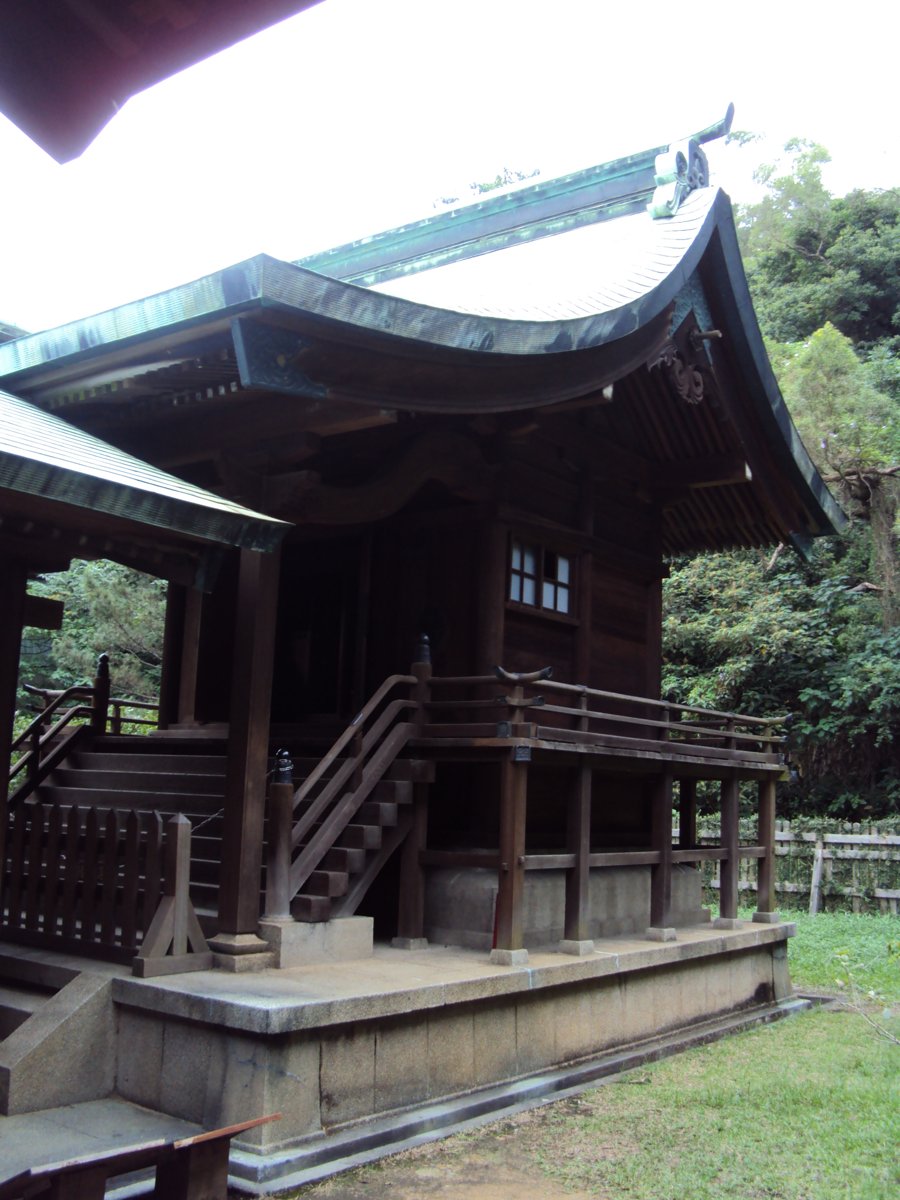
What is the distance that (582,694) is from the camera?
323 inches

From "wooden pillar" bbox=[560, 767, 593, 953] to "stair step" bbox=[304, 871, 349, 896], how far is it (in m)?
Result: 1.95

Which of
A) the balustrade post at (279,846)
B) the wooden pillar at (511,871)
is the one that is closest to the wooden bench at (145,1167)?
the balustrade post at (279,846)

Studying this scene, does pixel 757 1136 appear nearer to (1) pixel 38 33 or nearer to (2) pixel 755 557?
(1) pixel 38 33

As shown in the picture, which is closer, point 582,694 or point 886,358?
point 582,694

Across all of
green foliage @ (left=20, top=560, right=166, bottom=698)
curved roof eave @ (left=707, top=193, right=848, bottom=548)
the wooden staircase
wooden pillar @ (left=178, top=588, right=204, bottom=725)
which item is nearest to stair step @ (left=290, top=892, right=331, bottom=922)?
the wooden staircase

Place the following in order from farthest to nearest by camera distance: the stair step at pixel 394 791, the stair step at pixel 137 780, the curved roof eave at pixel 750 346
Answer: the curved roof eave at pixel 750 346, the stair step at pixel 137 780, the stair step at pixel 394 791

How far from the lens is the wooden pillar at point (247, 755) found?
6566 millimetres

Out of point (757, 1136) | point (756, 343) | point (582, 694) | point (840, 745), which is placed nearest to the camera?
point (757, 1136)

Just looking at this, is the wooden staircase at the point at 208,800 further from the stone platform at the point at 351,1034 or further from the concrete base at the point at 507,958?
the concrete base at the point at 507,958

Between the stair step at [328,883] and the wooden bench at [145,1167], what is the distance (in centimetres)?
230

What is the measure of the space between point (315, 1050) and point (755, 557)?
19.1m

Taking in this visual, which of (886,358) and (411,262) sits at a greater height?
(886,358)

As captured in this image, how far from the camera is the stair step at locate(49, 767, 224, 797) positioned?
28.2ft

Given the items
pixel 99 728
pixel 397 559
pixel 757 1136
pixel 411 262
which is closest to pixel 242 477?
pixel 397 559
